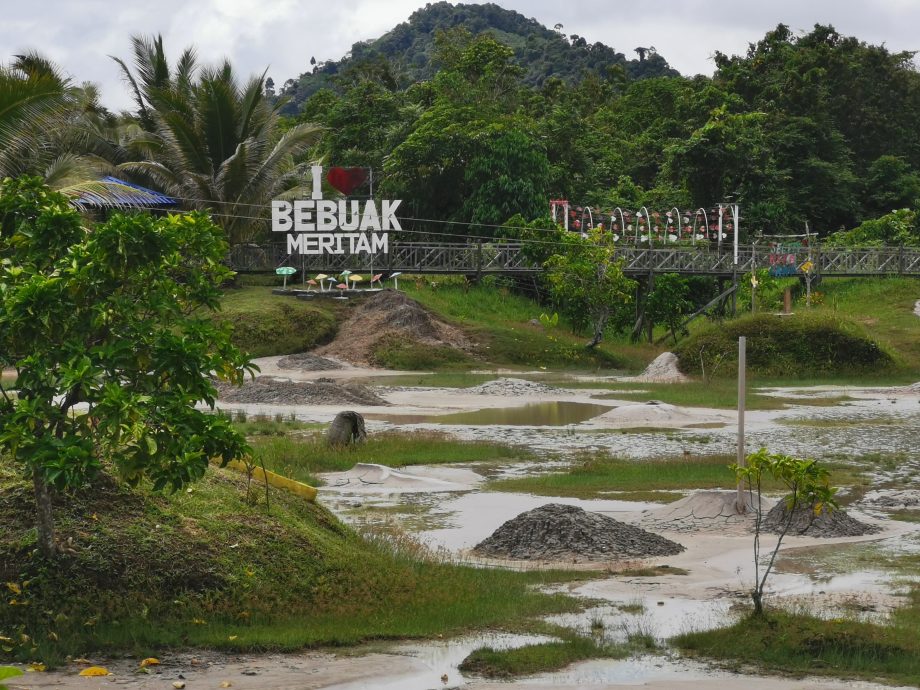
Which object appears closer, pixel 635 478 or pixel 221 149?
pixel 635 478

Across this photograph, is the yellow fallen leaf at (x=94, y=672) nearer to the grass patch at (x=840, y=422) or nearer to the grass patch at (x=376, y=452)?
the grass patch at (x=376, y=452)

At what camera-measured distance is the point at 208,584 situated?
13031 mm

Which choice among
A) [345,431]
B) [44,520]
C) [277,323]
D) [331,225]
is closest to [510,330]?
[331,225]

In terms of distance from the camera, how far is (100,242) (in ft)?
40.0

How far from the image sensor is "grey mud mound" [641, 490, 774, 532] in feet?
64.4

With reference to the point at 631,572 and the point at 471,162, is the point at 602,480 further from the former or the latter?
the point at 471,162

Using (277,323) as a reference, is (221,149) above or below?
above

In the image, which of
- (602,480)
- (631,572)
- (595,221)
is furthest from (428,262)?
(631,572)

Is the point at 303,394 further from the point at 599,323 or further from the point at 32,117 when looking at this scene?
the point at 599,323

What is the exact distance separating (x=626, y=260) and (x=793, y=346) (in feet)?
41.1

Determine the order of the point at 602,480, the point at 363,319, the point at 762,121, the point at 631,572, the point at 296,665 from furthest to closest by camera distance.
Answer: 1. the point at 762,121
2. the point at 363,319
3. the point at 602,480
4. the point at 631,572
5. the point at 296,665

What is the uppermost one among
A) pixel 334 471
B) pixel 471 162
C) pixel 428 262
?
pixel 471 162

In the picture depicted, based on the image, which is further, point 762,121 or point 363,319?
point 762,121

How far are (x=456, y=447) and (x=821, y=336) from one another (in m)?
26.2
